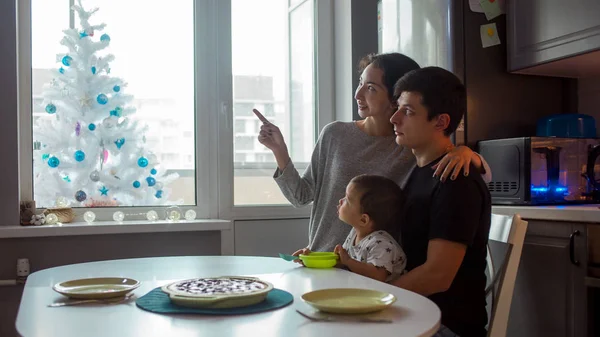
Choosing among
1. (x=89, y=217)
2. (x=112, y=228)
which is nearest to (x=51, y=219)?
(x=89, y=217)

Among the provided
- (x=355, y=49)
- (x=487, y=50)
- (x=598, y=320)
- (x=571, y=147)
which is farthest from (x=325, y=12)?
(x=598, y=320)

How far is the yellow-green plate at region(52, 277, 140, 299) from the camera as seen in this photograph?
1110 mm

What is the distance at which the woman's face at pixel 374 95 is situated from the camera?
1.80 meters

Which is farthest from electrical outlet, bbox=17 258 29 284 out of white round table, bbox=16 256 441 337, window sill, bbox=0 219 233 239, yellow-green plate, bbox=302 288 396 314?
yellow-green plate, bbox=302 288 396 314

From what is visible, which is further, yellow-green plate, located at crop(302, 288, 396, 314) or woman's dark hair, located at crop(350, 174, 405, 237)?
woman's dark hair, located at crop(350, 174, 405, 237)

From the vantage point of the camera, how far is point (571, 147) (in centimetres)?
234

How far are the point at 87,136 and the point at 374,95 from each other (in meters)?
1.50

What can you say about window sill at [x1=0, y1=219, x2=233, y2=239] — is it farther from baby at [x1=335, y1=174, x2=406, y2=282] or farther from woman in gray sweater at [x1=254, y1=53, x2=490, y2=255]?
baby at [x1=335, y1=174, x2=406, y2=282]

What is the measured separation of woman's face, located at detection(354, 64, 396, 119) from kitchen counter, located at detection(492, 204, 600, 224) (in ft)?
2.26

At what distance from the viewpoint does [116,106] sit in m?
2.75

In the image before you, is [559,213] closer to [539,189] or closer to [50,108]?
[539,189]

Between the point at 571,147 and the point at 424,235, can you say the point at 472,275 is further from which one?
the point at 571,147

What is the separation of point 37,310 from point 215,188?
6.14 ft

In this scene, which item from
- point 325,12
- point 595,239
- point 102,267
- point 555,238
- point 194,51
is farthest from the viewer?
point 325,12
